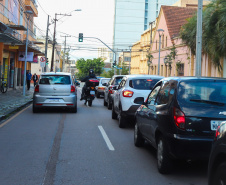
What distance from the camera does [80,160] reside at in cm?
697

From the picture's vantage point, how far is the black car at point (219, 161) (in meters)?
3.87

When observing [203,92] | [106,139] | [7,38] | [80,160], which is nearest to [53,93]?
[106,139]

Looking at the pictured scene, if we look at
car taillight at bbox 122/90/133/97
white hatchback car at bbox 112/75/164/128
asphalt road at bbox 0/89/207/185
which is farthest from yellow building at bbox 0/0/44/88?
asphalt road at bbox 0/89/207/185

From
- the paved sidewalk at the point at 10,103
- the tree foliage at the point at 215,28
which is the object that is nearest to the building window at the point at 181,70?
the tree foliage at the point at 215,28

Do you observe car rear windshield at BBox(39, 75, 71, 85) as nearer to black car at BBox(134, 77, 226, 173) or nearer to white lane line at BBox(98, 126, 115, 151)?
white lane line at BBox(98, 126, 115, 151)

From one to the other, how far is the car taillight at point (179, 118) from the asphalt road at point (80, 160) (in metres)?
0.88

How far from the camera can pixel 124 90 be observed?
37.5 feet

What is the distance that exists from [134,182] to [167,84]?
1981mm

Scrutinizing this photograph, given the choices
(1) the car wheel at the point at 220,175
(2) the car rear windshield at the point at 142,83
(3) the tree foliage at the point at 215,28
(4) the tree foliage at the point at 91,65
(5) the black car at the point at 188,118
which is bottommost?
(1) the car wheel at the point at 220,175

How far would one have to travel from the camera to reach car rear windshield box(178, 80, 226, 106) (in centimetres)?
595

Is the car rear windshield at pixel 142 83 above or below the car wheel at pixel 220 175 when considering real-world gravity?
above

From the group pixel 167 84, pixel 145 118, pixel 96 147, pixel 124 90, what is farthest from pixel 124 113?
pixel 167 84

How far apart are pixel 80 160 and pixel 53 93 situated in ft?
28.1

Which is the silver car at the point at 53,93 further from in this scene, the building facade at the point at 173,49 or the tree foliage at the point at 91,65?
the tree foliage at the point at 91,65
